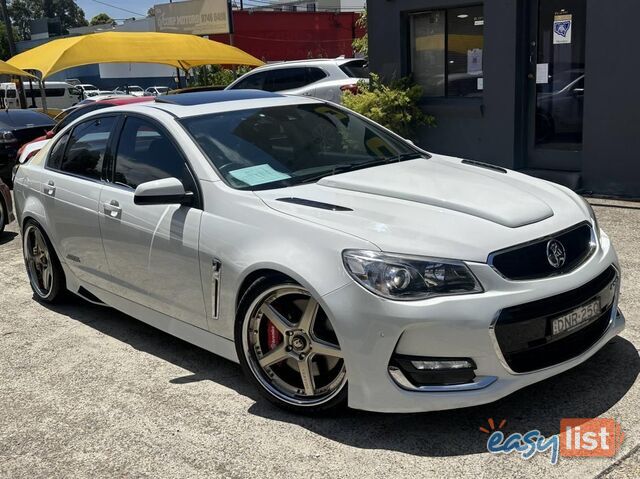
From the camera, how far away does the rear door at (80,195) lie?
16.4ft

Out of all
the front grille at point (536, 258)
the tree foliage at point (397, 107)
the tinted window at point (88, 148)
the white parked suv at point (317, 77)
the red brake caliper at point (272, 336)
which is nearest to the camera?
the front grille at point (536, 258)

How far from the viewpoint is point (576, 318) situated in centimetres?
349

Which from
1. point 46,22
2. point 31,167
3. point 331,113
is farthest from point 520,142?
point 46,22

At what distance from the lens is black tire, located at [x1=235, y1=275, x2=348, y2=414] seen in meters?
3.54

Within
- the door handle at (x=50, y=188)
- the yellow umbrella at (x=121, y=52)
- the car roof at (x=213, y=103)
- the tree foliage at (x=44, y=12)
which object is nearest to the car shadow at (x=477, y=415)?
the car roof at (x=213, y=103)

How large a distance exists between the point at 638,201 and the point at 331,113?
15.9ft

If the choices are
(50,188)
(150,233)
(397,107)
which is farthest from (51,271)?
(397,107)

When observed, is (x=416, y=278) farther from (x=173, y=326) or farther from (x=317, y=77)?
(x=317, y=77)

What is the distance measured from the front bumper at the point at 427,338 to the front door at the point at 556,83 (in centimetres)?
629

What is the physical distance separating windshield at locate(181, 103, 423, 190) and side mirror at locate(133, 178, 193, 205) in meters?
0.27

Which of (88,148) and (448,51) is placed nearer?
(88,148)

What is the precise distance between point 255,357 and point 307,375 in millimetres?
349

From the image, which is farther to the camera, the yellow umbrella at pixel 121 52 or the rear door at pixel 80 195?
the yellow umbrella at pixel 121 52

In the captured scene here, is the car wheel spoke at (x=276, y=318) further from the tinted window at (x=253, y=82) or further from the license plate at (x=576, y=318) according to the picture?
the tinted window at (x=253, y=82)
